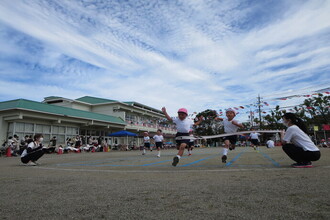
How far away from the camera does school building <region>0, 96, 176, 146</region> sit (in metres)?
21.7

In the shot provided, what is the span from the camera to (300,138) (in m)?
4.98

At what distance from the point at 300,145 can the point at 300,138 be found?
17 centimetres

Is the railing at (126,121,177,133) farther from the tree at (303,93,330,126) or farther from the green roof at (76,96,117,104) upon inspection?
the tree at (303,93,330,126)

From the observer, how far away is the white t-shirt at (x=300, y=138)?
495 cm

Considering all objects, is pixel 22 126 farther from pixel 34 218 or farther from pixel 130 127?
pixel 34 218

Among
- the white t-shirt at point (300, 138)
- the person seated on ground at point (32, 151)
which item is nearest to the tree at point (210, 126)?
the person seated on ground at point (32, 151)

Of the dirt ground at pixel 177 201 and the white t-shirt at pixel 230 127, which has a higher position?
the white t-shirt at pixel 230 127

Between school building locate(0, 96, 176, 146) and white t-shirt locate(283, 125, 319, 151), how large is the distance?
22.5 metres

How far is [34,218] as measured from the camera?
200 centimetres

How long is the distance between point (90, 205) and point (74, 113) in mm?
26609

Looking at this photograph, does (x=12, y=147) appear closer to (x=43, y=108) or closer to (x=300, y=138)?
(x=43, y=108)

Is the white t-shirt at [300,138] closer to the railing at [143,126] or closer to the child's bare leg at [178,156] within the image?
the child's bare leg at [178,156]

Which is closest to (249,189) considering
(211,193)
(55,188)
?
(211,193)

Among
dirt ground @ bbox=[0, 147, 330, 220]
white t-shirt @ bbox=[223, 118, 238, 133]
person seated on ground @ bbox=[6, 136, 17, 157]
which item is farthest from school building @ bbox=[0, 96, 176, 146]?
dirt ground @ bbox=[0, 147, 330, 220]
